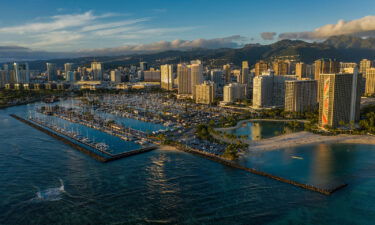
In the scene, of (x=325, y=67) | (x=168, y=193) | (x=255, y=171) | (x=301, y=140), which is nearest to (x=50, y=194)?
(x=168, y=193)

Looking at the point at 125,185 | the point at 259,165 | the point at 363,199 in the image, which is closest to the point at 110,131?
the point at 125,185

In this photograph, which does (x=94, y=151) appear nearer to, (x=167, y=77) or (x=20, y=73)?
(x=167, y=77)

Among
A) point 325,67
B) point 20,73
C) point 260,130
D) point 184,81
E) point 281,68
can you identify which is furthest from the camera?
point 20,73

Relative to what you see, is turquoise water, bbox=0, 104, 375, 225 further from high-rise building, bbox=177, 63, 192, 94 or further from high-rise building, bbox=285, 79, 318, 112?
high-rise building, bbox=177, 63, 192, 94

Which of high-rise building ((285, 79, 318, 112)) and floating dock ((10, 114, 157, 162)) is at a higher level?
high-rise building ((285, 79, 318, 112))

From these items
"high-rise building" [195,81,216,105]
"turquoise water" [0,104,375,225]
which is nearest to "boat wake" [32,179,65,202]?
"turquoise water" [0,104,375,225]

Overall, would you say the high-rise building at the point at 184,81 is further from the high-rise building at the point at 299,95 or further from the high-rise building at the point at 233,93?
the high-rise building at the point at 299,95
